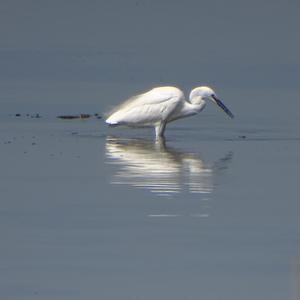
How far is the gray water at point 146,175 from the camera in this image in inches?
411

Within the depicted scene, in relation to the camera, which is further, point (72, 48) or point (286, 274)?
point (72, 48)

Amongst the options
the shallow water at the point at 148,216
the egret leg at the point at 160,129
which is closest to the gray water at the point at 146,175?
the shallow water at the point at 148,216

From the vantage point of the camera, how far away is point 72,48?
3100 cm

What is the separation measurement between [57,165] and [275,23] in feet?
68.5

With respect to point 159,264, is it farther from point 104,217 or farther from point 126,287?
point 104,217

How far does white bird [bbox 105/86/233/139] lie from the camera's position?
1947cm

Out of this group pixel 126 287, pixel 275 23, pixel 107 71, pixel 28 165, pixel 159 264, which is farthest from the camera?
pixel 275 23

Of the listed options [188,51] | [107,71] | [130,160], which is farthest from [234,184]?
[188,51]

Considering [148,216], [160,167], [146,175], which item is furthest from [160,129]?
[148,216]

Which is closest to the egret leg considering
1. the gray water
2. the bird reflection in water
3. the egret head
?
the gray water

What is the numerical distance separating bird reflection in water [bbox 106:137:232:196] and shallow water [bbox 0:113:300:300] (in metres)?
0.01

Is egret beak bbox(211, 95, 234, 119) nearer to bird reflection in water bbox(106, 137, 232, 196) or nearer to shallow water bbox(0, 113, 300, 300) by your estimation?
shallow water bbox(0, 113, 300, 300)

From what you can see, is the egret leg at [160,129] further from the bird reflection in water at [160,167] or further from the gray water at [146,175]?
the bird reflection in water at [160,167]

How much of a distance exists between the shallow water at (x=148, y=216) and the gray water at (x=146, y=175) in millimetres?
15
